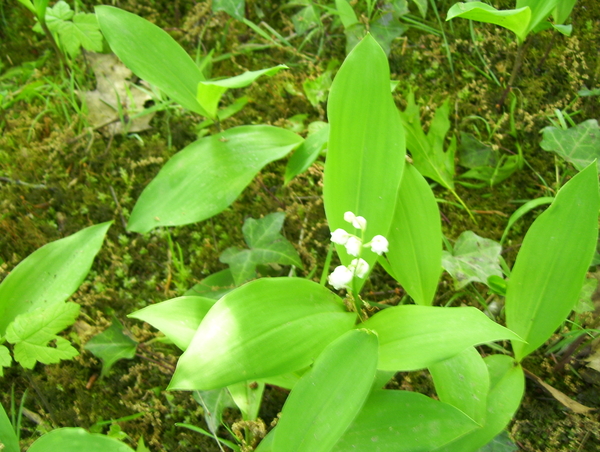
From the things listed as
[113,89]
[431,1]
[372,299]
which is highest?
[431,1]

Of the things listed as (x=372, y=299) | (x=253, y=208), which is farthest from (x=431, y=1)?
(x=372, y=299)

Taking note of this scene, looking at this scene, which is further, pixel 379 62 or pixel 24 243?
pixel 24 243

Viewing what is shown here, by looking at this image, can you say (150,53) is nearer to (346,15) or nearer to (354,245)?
(346,15)

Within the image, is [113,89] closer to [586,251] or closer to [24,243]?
[24,243]

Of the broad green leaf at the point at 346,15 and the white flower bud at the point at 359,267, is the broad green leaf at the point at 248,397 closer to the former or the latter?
the white flower bud at the point at 359,267

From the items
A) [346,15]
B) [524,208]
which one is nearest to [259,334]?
[524,208]

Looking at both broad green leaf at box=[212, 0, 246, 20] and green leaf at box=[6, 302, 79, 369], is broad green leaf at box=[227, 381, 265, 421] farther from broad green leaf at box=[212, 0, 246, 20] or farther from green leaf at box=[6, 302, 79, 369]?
broad green leaf at box=[212, 0, 246, 20]

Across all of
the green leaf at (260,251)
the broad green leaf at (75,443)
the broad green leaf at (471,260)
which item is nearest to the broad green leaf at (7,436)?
the broad green leaf at (75,443)
